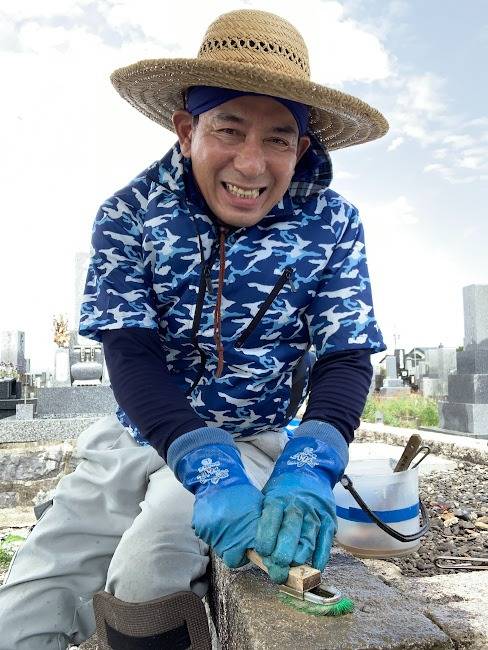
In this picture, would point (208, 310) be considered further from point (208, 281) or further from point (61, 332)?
point (61, 332)

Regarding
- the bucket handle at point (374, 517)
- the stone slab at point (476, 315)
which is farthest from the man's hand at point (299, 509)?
the stone slab at point (476, 315)

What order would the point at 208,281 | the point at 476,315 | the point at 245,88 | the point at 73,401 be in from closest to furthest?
the point at 245,88
the point at 208,281
the point at 73,401
the point at 476,315

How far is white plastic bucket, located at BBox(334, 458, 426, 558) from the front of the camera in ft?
8.67

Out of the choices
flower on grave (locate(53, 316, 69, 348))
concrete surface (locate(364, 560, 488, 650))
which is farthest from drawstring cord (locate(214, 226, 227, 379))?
flower on grave (locate(53, 316, 69, 348))

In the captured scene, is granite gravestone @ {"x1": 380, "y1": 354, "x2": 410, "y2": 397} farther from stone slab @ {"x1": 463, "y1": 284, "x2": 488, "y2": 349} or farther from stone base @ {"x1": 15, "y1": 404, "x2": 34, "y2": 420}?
stone base @ {"x1": 15, "y1": 404, "x2": 34, "y2": 420}

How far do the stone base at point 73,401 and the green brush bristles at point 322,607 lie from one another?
25.2ft

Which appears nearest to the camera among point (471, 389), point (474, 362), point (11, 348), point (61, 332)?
point (471, 389)

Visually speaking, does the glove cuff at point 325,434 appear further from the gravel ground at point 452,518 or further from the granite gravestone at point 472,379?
the granite gravestone at point 472,379

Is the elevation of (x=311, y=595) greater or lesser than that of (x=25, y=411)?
greater

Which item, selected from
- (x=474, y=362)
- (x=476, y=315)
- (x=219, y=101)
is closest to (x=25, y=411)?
(x=474, y=362)

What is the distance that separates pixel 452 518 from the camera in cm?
397

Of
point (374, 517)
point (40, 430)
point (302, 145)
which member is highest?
point (302, 145)

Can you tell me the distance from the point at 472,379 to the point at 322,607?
9.54m

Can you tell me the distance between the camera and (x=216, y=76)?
1753mm
